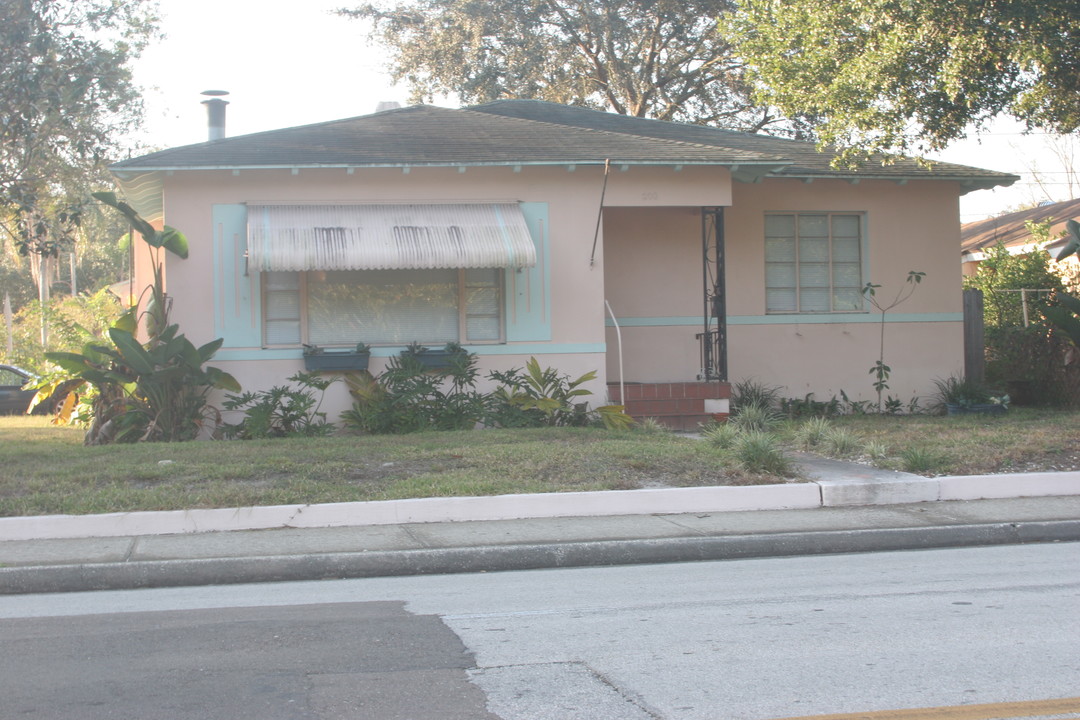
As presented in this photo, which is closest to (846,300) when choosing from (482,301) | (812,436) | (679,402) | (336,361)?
(679,402)

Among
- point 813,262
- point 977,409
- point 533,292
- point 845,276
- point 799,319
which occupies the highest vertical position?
point 813,262

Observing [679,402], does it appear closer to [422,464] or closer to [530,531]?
[422,464]

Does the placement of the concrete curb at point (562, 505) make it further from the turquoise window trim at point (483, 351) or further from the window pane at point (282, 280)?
the window pane at point (282, 280)

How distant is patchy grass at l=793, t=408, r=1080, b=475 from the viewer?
1060 cm

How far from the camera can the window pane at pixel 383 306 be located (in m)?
14.0

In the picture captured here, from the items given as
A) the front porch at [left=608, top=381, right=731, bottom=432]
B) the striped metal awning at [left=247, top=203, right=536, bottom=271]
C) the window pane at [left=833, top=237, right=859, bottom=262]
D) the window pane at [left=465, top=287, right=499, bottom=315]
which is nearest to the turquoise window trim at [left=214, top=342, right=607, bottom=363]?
the window pane at [left=465, top=287, right=499, bottom=315]

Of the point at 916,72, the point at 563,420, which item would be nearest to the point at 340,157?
the point at 563,420

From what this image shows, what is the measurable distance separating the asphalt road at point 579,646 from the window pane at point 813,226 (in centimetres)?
926

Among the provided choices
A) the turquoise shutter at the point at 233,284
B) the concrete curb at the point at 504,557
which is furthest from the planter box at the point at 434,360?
the concrete curb at the point at 504,557

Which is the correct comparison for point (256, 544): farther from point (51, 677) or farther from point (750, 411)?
point (750, 411)

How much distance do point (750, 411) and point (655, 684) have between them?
9.28 m

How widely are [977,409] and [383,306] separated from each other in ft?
28.8

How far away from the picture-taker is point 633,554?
8.08m

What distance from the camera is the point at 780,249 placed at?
1619 cm
